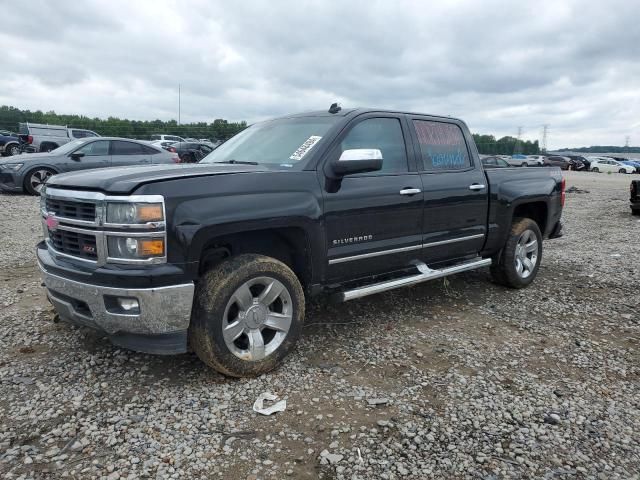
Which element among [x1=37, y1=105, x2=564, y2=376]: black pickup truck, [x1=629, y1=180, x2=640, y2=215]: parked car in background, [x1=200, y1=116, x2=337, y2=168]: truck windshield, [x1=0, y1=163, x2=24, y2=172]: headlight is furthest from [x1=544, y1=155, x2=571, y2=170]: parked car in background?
[x1=200, y1=116, x2=337, y2=168]: truck windshield

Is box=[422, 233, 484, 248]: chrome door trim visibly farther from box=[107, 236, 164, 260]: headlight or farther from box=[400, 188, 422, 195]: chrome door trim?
box=[107, 236, 164, 260]: headlight

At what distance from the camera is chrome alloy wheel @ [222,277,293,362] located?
10.8 feet

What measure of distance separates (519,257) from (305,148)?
123 inches

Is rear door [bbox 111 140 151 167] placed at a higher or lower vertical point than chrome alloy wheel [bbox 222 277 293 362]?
higher

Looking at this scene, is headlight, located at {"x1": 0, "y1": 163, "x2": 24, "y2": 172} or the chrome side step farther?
headlight, located at {"x1": 0, "y1": 163, "x2": 24, "y2": 172}

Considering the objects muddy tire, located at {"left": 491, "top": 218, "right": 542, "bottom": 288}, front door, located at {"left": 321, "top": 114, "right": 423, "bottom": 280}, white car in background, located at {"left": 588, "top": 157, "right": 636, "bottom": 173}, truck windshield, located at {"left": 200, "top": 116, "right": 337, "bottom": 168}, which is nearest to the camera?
front door, located at {"left": 321, "top": 114, "right": 423, "bottom": 280}

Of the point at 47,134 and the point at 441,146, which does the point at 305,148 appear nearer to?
the point at 441,146

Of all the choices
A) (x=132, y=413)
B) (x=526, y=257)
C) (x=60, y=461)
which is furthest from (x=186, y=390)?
(x=526, y=257)

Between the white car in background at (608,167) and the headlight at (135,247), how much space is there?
47.3m

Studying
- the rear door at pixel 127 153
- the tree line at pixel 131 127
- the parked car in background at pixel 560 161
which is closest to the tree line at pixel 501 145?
the parked car in background at pixel 560 161

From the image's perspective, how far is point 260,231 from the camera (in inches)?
140

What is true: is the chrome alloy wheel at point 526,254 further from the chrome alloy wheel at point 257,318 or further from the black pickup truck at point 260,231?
the chrome alloy wheel at point 257,318

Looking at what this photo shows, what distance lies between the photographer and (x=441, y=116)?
500cm

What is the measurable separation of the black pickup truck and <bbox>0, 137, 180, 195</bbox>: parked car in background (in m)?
7.77
